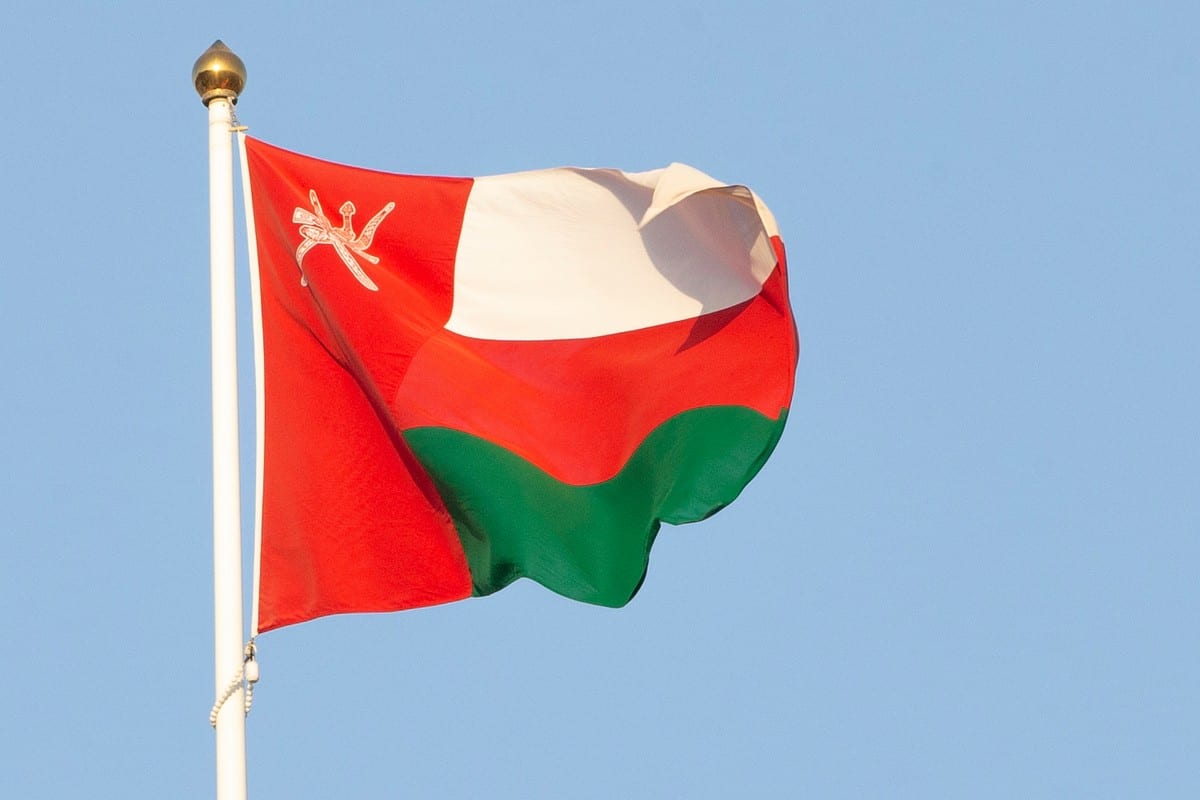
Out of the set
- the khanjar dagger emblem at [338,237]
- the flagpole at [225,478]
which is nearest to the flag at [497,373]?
the khanjar dagger emblem at [338,237]

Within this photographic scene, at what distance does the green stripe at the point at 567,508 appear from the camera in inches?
495

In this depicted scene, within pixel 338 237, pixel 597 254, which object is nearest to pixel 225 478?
pixel 338 237

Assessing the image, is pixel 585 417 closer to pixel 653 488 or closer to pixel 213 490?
pixel 653 488

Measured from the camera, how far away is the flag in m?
12.1

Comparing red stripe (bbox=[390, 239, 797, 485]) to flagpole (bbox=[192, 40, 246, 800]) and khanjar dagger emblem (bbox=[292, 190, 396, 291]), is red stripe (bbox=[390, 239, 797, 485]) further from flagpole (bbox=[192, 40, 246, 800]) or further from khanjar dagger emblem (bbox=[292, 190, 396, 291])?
flagpole (bbox=[192, 40, 246, 800])

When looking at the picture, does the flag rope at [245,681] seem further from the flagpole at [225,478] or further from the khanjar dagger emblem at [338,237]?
the khanjar dagger emblem at [338,237]

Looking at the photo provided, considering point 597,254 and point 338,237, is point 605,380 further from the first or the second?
point 338,237

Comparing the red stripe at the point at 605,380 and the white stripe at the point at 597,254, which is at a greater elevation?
the white stripe at the point at 597,254

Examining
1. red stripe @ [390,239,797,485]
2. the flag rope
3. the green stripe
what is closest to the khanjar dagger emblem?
red stripe @ [390,239,797,485]

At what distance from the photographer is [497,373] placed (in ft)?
42.9

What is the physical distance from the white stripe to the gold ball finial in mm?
1740

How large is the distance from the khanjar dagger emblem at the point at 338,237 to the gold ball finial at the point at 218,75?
28.7 inches

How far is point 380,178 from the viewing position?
511 inches

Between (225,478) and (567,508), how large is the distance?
2.48 m
